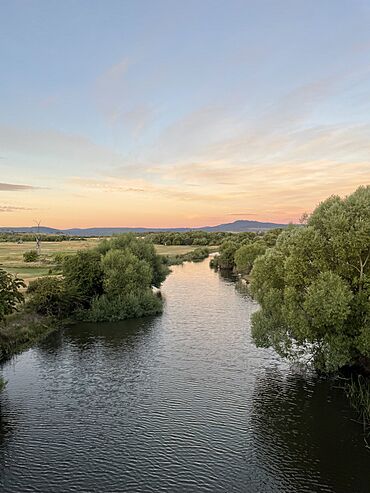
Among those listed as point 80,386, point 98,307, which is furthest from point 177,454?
point 98,307

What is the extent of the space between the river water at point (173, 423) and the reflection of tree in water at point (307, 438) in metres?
0.07

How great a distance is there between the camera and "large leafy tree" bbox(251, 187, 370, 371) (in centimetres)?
3078

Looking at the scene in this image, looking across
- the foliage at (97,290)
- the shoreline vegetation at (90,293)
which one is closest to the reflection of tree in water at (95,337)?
the shoreline vegetation at (90,293)

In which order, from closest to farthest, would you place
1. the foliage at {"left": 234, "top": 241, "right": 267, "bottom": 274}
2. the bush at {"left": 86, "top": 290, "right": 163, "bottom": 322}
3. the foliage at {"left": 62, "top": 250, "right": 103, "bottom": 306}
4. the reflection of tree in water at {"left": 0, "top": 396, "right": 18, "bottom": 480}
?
the reflection of tree in water at {"left": 0, "top": 396, "right": 18, "bottom": 480}, the bush at {"left": 86, "top": 290, "right": 163, "bottom": 322}, the foliage at {"left": 62, "top": 250, "right": 103, "bottom": 306}, the foliage at {"left": 234, "top": 241, "right": 267, "bottom": 274}

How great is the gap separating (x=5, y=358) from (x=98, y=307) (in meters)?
18.1

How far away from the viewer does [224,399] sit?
3319 centimetres

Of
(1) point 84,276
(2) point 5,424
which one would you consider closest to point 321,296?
(2) point 5,424

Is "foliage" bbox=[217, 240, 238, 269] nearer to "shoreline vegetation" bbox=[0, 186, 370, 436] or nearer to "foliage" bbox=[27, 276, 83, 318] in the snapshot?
"foliage" bbox=[27, 276, 83, 318]

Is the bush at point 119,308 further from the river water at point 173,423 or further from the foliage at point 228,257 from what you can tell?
the foliage at point 228,257

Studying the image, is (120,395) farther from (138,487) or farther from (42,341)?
(42,341)

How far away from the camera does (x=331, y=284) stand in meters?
30.9

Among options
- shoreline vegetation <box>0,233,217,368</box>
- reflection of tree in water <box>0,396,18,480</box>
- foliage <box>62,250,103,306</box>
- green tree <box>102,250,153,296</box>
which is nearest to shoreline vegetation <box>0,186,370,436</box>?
shoreline vegetation <box>0,233,217,368</box>

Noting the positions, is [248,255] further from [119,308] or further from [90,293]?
[119,308]

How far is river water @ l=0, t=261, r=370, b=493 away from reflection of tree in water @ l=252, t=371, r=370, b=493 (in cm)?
7
